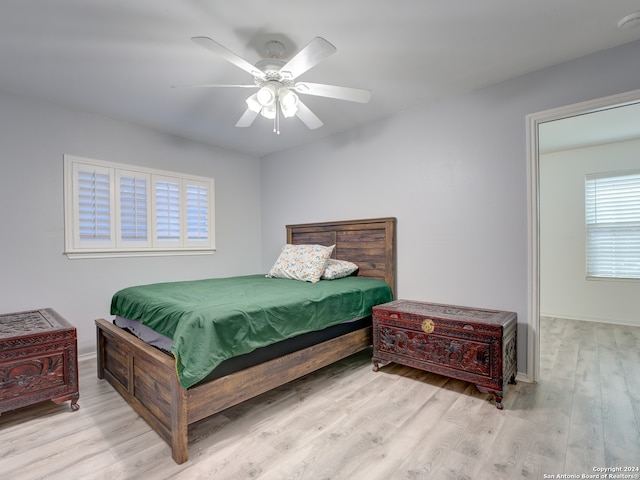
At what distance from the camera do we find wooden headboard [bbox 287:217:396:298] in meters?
3.30

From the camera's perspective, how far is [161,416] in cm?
184

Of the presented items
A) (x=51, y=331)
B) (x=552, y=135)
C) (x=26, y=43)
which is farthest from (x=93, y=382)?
(x=552, y=135)

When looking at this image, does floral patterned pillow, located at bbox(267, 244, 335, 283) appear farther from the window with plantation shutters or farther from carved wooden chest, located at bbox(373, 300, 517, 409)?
the window with plantation shutters

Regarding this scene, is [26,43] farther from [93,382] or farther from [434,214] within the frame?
[434,214]

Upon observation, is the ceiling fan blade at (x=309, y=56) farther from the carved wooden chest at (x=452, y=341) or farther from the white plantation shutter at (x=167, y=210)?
the white plantation shutter at (x=167, y=210)

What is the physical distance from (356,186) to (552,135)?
264 centimetres

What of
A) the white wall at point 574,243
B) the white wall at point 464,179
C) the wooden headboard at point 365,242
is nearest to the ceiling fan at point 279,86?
the white wall at point 464,179

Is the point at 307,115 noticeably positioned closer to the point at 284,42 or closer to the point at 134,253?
the point at 284,42

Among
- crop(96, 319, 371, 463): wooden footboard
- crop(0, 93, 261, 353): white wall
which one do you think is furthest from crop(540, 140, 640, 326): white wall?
crop(0, 93, 261, 353): white wall

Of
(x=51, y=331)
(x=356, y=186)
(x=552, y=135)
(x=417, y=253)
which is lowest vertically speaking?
(x=51, y=331)

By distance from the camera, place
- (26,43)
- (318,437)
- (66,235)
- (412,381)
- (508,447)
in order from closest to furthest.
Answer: (508,447) → (318,437) → (26,43) → (412,381) → (66,235)

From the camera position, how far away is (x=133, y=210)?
3.48 meters

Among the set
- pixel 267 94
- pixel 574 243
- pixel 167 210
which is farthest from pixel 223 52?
pixel 574 243

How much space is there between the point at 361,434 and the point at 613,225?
4755 millimetres
